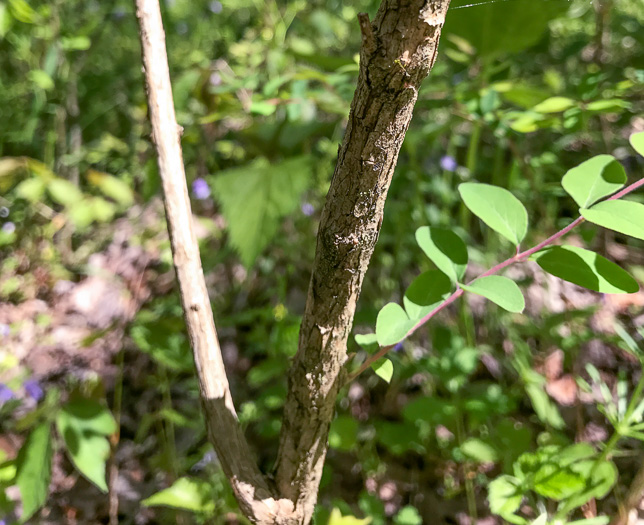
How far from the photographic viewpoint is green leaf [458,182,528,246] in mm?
507

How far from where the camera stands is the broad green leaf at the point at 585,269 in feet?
1.48

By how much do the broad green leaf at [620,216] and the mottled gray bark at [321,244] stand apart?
0.22 metres

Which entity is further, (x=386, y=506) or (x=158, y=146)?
(x=386, y=506)

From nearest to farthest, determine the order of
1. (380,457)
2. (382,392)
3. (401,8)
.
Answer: (401,8) < (380,457) < (382,392)

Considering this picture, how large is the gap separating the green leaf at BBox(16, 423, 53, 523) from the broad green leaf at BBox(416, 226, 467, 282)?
0.69m

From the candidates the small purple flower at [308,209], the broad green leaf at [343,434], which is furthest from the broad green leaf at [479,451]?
the small purple flower at [308,209]

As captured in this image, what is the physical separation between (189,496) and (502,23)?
1.09 m

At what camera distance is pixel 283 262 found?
5.18 feet

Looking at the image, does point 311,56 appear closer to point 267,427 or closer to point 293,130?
point 293,130

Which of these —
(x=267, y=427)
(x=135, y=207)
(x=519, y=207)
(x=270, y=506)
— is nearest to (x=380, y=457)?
(x=267, y=427)

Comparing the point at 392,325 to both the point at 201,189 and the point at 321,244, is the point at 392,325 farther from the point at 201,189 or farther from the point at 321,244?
the point at 201,189

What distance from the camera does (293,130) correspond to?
1456mm

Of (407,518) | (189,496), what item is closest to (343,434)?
(407,518)

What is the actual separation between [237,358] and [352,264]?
41.9 inches
